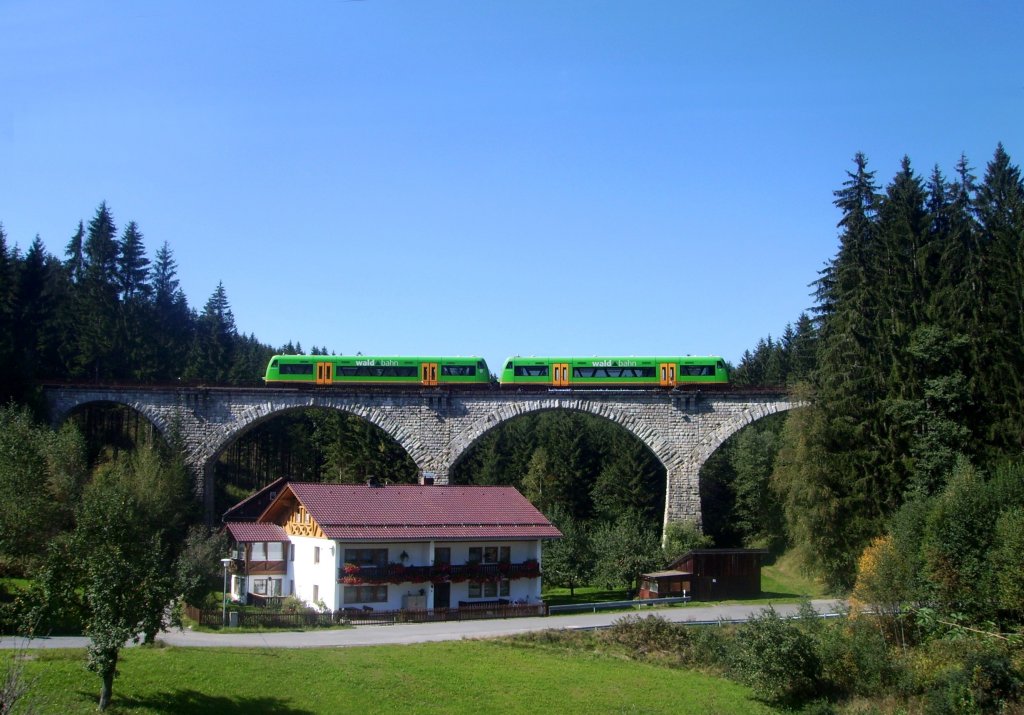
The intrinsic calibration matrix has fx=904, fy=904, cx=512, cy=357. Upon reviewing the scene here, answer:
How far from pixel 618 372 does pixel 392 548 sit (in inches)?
718

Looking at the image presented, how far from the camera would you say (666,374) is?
46219 millimetres

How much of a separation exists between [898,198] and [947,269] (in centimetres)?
408

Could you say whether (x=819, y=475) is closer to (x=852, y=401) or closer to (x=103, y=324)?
(x=852, y=401)

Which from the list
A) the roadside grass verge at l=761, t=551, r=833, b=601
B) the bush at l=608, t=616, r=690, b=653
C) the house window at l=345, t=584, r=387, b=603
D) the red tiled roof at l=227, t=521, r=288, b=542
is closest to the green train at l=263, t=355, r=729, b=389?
the roadside grass verge at l=761, t=551, r=833, b=601

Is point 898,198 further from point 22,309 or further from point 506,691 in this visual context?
point 22,309

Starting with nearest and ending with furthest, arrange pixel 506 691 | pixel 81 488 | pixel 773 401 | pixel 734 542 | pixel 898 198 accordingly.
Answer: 1. pixel 506 691
2. pixel 81 488
3. pixel 898 198
4. pixel 773 401
5. pixel 734 542

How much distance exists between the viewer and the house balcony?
102 ft

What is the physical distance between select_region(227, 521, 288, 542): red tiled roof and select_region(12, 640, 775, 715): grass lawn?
441 inches

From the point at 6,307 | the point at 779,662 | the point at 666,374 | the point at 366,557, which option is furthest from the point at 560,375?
the point at 6,307

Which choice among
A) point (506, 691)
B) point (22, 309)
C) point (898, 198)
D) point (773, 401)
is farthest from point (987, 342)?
point (22, 309)

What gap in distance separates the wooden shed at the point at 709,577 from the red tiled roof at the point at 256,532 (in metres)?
15.1

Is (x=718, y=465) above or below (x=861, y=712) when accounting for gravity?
above

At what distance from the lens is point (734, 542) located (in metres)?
54.4

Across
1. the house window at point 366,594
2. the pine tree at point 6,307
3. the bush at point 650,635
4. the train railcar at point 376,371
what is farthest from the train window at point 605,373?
the pine tree at point 6,307
